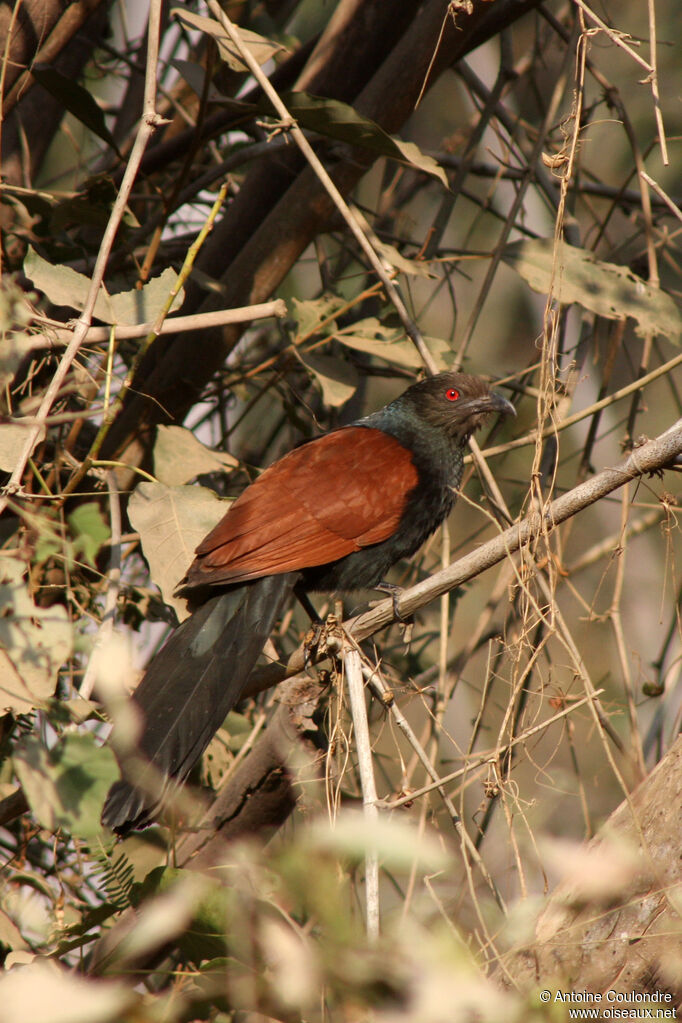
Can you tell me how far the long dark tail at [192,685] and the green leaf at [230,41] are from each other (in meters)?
1.21

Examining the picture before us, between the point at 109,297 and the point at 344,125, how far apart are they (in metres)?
0.66

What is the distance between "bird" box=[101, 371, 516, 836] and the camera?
1.91 m

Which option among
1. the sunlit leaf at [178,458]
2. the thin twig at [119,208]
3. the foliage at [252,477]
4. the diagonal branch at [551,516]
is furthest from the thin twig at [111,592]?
the diagonal branch at [551,516]

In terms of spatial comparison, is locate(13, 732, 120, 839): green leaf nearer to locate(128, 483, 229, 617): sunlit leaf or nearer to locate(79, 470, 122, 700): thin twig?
locate(79, 470, 122, 700): thin twig

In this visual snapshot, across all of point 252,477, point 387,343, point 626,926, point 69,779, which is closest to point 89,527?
point 69,779

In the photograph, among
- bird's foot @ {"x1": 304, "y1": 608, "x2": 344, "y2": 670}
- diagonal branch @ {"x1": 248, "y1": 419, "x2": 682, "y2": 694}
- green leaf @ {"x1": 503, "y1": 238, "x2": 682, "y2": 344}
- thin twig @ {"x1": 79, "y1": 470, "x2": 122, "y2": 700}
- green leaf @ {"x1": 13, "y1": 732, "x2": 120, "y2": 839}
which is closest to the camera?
green leaf @ {"x1": 13, "y1": 732, "x2": 120, "y2": 839}

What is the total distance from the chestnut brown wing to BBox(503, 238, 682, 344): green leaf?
66 cm

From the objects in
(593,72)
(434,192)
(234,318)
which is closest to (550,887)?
(234,318)

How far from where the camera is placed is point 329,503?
2.58 metres

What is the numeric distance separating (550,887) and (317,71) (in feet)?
7.11

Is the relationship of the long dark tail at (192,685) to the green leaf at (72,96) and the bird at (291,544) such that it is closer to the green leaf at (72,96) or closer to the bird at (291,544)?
the bird at (291,544)

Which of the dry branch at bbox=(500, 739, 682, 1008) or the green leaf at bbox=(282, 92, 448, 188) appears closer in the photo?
the dry branch at bbox=(500, 739, 682, 1008)

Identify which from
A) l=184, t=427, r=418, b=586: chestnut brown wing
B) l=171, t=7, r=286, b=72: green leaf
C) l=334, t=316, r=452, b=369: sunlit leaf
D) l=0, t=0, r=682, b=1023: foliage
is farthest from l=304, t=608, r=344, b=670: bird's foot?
l=171, t=7, r=286, b=72: green leaf

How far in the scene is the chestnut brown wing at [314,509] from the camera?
2.29m
